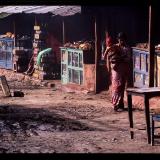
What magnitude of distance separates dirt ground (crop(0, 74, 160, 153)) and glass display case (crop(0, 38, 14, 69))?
24.2 feet

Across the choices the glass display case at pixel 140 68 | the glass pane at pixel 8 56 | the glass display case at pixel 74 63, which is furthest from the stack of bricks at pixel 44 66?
the glass display case at pixel 140 68

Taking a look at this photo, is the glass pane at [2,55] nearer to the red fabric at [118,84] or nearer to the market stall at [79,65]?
the market stall at [79,65]

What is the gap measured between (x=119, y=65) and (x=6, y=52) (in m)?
11.6

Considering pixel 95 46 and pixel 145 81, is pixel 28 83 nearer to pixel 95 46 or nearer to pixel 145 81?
pixel 95 46

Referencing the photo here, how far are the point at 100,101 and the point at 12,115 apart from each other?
3.09 metres

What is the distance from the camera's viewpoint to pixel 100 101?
467 inches

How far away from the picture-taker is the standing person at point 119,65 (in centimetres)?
990

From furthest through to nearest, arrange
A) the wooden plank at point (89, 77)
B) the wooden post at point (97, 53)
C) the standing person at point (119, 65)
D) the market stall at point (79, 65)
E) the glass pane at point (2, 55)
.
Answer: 1. the glass pane at point (2, 55)
2. the market stall at point (79, 65)
3. the wooden plank at point (89, 77)
4. the wooden post at point (97, 53)
5. the standing person at point (119, 65)

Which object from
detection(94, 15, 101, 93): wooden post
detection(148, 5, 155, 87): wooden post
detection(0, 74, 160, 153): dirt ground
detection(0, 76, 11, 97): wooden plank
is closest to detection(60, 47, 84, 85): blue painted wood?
detection(94, 15, 101, 93): wooden post

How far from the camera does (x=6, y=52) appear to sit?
2069 cm

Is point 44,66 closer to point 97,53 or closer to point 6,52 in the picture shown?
point 97,53

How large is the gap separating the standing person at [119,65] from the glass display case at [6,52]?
426 inches

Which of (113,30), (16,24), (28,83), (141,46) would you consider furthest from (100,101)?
(16,24)

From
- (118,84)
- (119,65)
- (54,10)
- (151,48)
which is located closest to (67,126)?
(118,84)
